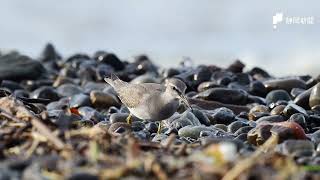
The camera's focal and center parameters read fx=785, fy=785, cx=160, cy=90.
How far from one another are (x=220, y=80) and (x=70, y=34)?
7924 mm

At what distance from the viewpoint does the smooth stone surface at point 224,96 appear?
887cm

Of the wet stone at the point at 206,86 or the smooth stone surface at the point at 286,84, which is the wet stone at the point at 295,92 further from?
the wet stone at the point at 206,86

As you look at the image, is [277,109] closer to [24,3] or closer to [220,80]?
[220,80]

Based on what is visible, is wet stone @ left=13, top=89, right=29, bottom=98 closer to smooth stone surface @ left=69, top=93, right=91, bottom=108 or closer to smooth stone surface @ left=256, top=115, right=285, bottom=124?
smooth stone surface @ left=69, top=93, right=91, bottom=108

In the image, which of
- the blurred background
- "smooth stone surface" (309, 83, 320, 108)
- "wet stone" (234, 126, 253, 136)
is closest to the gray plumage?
"wet stone" (234, 126, 253, 136)

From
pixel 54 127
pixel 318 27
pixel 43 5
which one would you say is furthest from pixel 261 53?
pixel 54 127

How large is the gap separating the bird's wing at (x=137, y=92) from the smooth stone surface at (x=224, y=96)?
3.98 feet

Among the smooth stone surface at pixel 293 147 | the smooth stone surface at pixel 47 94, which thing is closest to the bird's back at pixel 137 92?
the smooth stone surface at pixel 47 94

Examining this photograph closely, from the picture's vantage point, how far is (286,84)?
9719 mm

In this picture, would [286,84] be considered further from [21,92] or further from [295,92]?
[21,92]

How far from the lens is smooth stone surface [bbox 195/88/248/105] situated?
29.1 feet

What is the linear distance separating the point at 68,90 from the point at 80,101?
1187 millimetres

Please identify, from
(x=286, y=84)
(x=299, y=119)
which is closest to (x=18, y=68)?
(x=286, y=84)

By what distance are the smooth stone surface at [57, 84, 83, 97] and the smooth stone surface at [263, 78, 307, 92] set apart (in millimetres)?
2389
